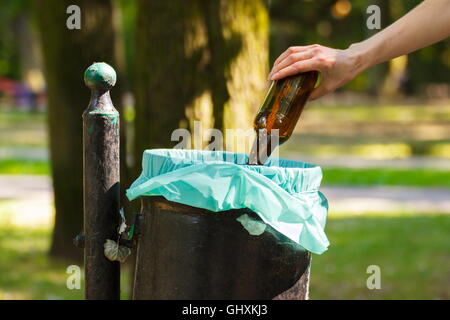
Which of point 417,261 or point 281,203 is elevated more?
point 281,203

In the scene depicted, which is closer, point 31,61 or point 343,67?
point 343,67

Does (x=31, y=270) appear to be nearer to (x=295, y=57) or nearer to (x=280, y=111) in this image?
(x=280, y=111)

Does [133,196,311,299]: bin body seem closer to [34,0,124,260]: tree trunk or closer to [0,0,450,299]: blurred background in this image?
[0,0,450,299]: blurred background

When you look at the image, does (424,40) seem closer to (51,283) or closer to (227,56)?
(227,56)

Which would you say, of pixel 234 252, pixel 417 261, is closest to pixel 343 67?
pixel 234 252

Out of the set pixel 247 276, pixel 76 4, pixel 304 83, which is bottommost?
pixel 247 276

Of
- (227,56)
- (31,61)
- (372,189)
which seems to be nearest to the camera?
(227,56)

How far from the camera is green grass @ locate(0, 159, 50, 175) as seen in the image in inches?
472

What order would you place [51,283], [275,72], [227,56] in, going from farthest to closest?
1. [51,283]
2. [227,56]
3. [275,72]

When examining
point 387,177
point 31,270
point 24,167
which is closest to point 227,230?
point 31,270

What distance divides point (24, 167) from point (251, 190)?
1078 cm

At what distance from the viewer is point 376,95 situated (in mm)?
33281

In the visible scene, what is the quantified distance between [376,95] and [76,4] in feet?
92.1

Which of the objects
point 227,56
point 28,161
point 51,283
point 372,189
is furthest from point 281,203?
point 28,161
